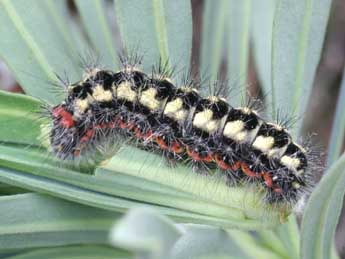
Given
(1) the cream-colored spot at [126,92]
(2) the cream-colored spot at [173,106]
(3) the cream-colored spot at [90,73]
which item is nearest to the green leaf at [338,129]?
(2) the cream-colored spot at [173,106]

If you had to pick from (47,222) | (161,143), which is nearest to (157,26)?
(161,143)

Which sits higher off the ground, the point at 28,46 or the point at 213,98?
the point at 28,46

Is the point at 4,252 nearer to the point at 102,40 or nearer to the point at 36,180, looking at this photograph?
the point at 36,180

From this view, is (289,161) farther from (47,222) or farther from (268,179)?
(47,222)

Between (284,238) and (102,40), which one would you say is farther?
(102,40)

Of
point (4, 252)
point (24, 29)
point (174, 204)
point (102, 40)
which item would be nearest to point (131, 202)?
point (174, 204)

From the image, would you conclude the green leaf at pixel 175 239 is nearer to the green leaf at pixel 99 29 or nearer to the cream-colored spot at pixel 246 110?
the cream-colored spot at pixel 246 110

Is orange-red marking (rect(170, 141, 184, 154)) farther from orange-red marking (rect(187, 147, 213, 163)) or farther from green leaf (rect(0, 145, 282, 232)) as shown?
green leaf (rect(0, 145, 282, 232))
